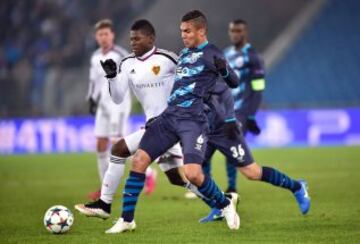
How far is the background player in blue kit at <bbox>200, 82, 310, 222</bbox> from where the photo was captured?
29.0 ft

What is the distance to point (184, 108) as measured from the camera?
7.96 meters

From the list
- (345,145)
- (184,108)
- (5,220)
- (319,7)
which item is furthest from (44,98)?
(184,108)

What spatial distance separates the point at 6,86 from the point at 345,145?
31.4ft

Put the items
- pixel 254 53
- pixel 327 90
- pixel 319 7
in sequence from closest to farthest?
pixel 254 53
pixel 327 90
pixel 319 7

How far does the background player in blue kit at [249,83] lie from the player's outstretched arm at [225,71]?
10.6ft

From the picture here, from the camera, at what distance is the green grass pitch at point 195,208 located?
771 cm

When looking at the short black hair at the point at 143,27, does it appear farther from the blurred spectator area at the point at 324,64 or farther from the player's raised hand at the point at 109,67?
the blurred spectator area at the point at 324,64

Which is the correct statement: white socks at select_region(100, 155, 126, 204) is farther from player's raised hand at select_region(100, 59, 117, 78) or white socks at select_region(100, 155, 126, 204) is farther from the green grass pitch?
player's raised hand at select_region(100, 59, 117, 78)

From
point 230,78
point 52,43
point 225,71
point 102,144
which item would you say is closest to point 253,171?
point 230,78

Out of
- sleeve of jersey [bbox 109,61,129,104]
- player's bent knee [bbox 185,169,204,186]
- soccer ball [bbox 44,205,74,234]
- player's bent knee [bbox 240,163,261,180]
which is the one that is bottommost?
soccer ball [bbox 44,205,74,234]

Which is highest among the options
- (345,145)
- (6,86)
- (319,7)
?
(319,7)

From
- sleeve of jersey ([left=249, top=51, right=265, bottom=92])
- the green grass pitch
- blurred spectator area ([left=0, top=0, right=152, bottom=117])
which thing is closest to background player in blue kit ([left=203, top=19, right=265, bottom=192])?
sleeve of jersey ([left=249, top=51, right=265, bottom=92])

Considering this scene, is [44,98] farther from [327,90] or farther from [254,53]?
[254,53]

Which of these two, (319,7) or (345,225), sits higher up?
(319,7)
